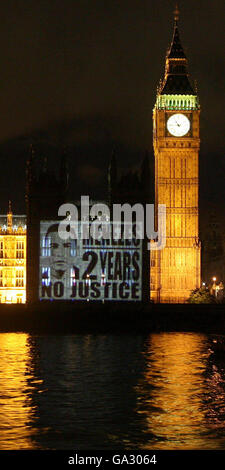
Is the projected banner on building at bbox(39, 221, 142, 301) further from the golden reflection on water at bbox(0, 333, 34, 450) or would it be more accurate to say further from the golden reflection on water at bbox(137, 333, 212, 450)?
the golden reflection on water at bbox(0, 333, 34, 450)

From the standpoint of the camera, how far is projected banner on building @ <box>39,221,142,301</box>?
83.3m

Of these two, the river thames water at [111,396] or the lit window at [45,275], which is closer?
the river thames water at [111,396]

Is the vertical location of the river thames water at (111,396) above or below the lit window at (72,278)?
below

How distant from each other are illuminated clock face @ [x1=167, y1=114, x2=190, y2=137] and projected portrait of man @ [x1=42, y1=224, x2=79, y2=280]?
19555mm

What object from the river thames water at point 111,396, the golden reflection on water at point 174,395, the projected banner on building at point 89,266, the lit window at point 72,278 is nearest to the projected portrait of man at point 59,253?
the projected banner on building at point 89,266

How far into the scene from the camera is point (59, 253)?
8481cm

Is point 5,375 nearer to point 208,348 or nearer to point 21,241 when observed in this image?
point 208,348

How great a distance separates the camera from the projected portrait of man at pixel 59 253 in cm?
8462

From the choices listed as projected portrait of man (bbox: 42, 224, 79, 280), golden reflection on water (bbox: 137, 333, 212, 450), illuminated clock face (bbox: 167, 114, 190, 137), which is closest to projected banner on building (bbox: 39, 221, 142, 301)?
projected portrait of man (bbox: 42, 224, 79, 280)

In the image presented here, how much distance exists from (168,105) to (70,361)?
4792 centimetres

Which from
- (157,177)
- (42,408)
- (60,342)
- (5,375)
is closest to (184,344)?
(60,342)

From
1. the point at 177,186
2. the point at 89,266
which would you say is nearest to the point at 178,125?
the point at 177,186

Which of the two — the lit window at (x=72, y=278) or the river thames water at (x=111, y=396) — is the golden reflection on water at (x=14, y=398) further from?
the lit window at (x=72, y=278)
